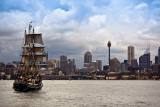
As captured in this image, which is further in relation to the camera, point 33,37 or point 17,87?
point 33,37

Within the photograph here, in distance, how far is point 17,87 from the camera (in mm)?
99625

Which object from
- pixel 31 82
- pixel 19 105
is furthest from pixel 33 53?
pixel 19 105

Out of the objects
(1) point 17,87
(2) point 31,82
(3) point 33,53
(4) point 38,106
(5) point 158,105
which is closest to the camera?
(4) point 38,106

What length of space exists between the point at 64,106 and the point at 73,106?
2071mm

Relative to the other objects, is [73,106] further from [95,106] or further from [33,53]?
[33,53]

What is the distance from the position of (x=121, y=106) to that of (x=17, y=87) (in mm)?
48135

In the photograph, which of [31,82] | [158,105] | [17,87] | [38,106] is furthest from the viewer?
[31,82]

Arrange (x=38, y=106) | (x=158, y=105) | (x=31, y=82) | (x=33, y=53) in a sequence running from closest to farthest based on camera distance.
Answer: (x=38, y=106) < (x=158, y=105) < (x=31, y=82) < (x=33, y=53)

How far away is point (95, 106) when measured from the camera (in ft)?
209

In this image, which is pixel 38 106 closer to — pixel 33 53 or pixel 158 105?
pixel 158 105

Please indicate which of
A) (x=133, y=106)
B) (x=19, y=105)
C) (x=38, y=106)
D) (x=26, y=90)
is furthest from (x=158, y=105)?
(x=26, y=90)

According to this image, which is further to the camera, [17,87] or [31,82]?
[31,82]

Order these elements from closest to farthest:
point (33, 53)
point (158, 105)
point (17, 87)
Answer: point (158, 105), point (17, 87), point (33, 53)

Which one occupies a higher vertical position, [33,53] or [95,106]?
[33,53]
